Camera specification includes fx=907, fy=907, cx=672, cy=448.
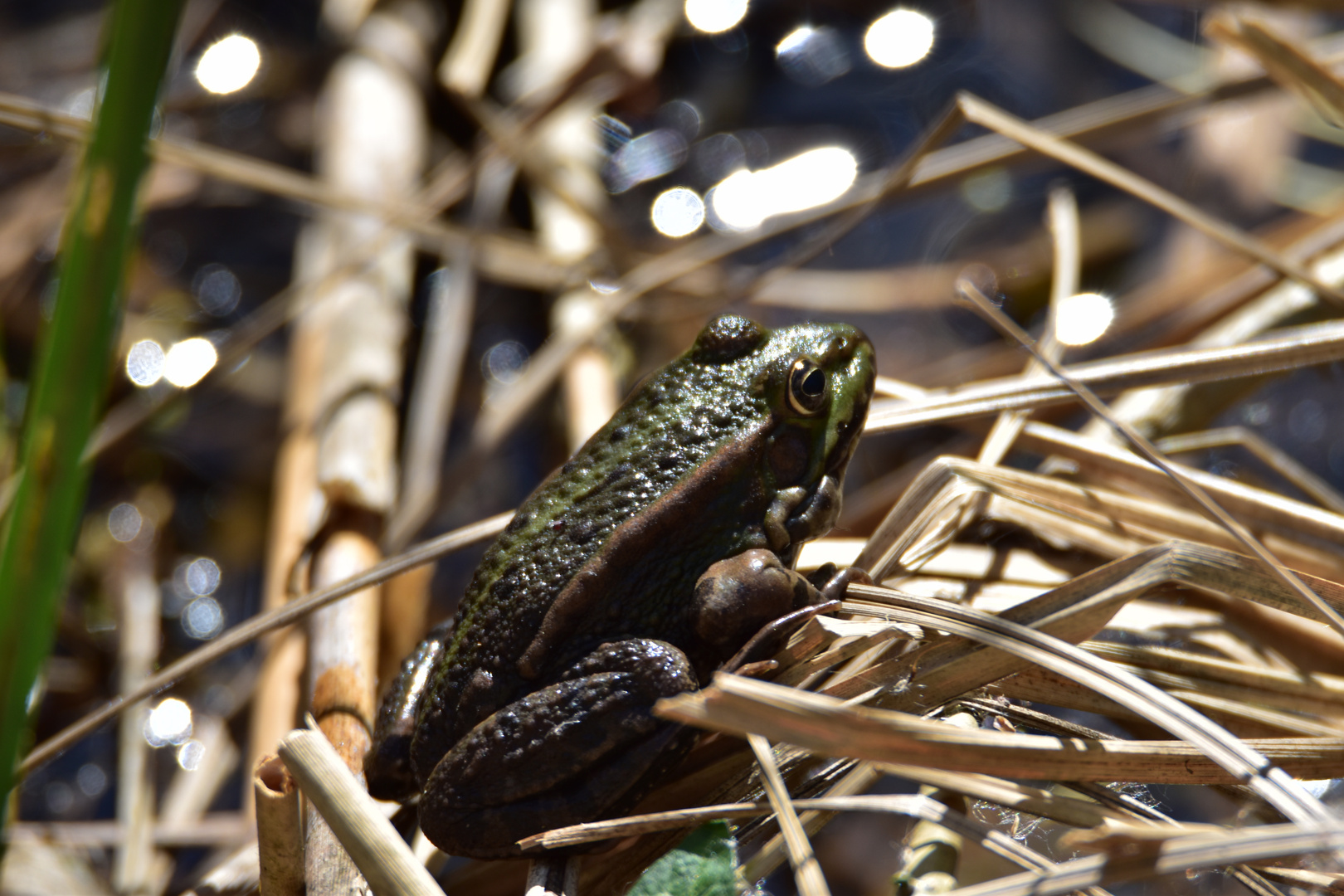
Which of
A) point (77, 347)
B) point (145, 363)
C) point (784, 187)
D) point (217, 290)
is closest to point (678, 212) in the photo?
point (784, 187)

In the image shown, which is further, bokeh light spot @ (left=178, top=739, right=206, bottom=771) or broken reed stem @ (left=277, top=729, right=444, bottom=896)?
bokeh light spot @ (left=178, top=739, right=206, bottom=771)

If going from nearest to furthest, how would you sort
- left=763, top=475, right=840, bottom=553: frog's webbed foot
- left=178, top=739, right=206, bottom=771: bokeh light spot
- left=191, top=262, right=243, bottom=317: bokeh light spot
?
left=763, top=475, right=840, bottom=553: frog's webbed foot → left=178, top=739, right=206, bottom=771: bokeh light spot → left=191, top=262, right=243, bottom=317: bokeh light spot

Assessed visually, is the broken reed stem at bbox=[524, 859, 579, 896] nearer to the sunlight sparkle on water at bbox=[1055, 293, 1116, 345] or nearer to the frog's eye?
the frog's eye

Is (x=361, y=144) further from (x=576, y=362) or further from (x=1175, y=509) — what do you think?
(x=1175, y=509)

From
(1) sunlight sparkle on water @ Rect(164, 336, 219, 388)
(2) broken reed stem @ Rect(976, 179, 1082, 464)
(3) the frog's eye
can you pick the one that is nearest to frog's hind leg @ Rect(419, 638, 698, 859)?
(3) the frog's eye

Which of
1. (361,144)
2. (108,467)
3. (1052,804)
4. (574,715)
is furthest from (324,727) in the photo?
(361,144)

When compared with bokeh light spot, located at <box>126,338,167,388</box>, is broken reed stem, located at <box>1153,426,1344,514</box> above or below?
below

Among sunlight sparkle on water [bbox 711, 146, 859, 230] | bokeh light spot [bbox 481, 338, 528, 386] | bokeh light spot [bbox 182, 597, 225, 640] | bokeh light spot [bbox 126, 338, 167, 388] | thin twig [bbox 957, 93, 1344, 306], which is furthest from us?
sunlight sparkle on water [bbox 711, 146, 859, 230]

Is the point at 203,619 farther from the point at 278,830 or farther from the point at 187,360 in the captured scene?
the point at 278,830
